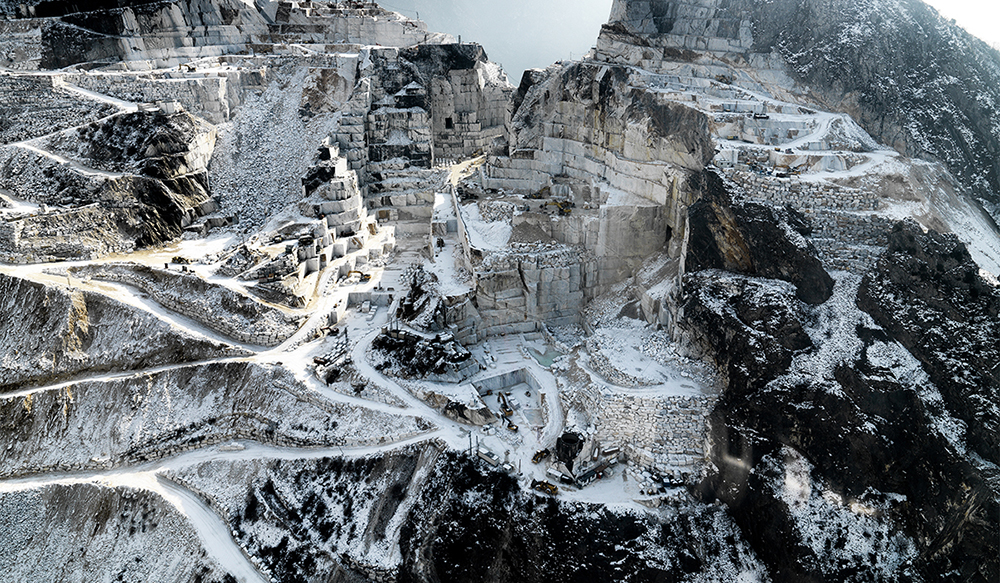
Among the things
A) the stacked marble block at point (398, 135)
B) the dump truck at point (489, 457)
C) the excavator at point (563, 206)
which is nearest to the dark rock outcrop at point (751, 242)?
the excavator at point (563, 206)

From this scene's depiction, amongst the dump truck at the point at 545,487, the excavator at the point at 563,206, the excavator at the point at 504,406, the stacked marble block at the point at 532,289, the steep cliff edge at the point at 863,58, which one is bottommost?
the dump truck at the point at 545,487

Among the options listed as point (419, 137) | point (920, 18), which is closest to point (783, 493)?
point (920, 18)

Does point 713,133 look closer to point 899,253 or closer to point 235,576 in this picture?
point 899,253

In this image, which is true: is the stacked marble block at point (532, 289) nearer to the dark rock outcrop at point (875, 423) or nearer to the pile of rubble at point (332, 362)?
the pile of rubble at point (332, 362)

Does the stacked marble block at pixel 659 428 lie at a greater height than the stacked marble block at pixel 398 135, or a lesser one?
lesser

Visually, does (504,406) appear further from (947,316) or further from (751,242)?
(947,316)

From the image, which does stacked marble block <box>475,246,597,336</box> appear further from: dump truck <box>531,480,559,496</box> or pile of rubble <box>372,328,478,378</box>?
dump truck <box>531,480,559,496</box>

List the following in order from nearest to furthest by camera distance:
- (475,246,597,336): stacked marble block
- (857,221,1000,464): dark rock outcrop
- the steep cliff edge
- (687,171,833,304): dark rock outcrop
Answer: (857,221,1000,464): dark rock outcrop
(687,171,833,304): dark rock outcrop
the steep cliff edge
(475,246,597,336): stacked marble block

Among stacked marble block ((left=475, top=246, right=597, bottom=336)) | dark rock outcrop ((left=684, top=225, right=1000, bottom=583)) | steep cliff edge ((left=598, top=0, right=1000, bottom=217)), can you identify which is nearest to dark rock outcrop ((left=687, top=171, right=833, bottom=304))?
dark rock outcrop ((left=684, top=225, right=1000, bottom=583))
